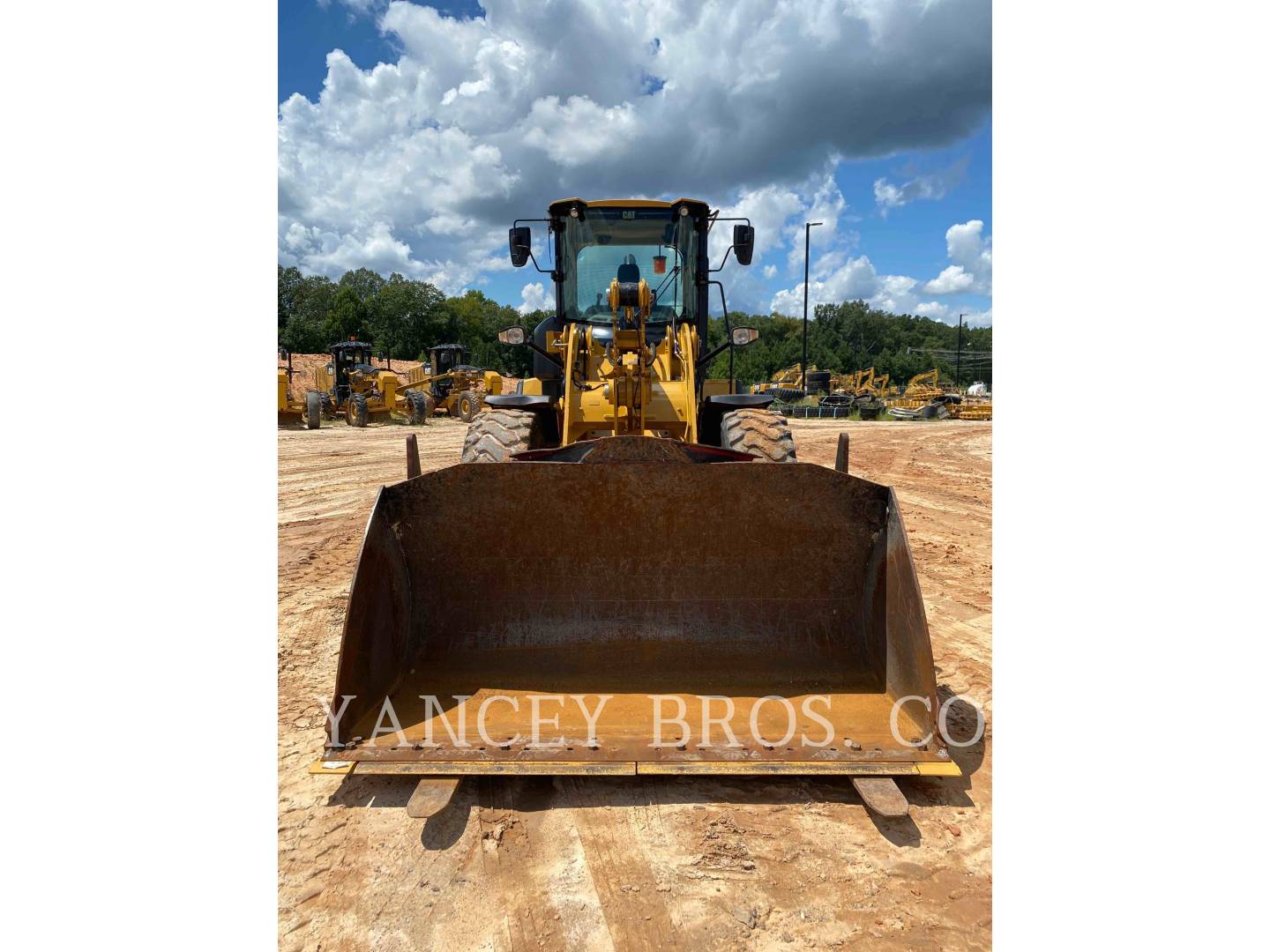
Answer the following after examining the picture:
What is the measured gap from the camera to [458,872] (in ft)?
6.79

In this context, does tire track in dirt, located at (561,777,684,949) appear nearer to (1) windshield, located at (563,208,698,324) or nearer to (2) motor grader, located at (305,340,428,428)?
(1) windshield, located at (563,208,698,324)

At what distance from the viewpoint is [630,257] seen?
545 cm

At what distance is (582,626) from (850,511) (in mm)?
1283

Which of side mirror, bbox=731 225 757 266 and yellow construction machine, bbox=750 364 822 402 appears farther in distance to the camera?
yellow construction machine, bbox=750 364 822 402

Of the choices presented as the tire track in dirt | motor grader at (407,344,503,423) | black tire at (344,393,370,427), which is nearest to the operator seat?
the tire track in dirt

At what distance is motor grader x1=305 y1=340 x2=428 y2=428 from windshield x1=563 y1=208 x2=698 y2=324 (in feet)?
48.4

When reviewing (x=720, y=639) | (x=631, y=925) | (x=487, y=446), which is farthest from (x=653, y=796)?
(x=487, y=446)

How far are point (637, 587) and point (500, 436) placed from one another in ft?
6.70

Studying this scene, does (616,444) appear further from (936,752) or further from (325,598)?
(325,598)

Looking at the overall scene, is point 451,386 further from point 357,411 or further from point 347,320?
point 347,320

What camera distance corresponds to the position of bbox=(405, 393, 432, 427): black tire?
2009cm

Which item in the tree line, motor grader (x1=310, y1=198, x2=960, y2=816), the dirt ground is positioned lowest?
the dirt ground

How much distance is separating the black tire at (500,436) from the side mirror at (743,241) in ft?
6.31

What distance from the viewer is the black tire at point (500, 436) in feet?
15.4
